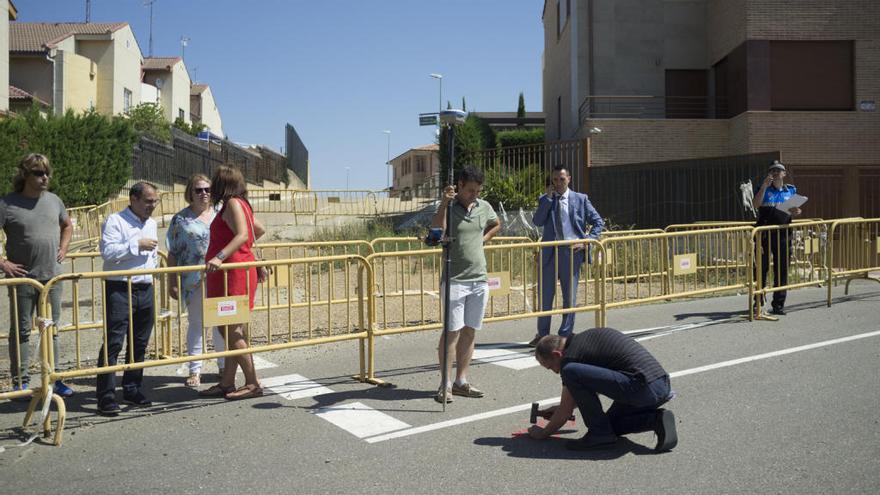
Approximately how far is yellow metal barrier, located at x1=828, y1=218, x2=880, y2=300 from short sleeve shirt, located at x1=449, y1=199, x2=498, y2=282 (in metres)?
7.70

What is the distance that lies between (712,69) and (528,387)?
22.4 m

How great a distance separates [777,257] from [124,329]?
27.1ft

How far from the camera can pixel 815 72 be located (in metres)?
23.5

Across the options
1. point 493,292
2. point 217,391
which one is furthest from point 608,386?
point 217,391

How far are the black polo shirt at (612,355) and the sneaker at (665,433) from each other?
257 mm

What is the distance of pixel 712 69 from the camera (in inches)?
1048

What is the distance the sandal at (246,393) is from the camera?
22.1 ft

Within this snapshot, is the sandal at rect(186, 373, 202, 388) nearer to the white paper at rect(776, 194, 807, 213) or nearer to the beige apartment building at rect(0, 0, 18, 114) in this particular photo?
the white paper at rect(776, 194, 807, 213)

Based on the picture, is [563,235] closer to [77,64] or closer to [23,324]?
[23,324]

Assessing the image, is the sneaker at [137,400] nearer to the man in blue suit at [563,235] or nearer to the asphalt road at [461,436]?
the asphalt road at [461,436]

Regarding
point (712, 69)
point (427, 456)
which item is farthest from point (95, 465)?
point (712, 69)

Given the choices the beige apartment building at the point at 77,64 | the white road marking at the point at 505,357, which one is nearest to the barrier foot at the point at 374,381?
the white road marking at the point at 505,357

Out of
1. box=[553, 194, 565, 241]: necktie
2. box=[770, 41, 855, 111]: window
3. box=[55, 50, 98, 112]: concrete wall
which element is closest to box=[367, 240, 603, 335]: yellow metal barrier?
box=[553, 194, 565, 241]: necktie

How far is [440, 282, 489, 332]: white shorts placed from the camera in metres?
6.58
